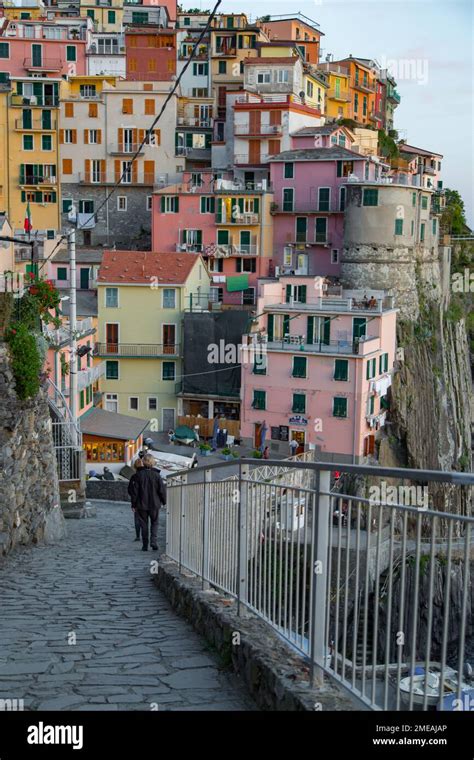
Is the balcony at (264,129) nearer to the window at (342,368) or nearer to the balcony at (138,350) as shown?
the balcony at (138,350)

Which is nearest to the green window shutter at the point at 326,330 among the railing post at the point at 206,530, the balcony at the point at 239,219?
the balcony at the point at 239,219

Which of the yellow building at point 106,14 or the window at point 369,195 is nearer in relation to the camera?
the window at point 369,195

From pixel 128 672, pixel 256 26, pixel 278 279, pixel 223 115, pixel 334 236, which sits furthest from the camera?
pixel 256 26

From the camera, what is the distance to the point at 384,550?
4.36 m

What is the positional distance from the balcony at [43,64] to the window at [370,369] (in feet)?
118

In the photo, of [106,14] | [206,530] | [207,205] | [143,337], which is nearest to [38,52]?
[106,14]

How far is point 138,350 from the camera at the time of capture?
166 feet

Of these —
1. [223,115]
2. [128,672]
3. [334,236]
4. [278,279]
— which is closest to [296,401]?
[278,279]

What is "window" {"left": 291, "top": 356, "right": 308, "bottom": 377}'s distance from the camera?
148ft

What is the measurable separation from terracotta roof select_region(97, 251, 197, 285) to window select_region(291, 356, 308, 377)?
28.3 ft

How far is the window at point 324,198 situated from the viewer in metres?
58.9

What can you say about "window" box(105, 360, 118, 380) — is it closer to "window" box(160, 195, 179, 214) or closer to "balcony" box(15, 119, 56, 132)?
"window" box(160, 195, 179, 214)

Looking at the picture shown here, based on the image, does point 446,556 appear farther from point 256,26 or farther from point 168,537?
point 256,26
